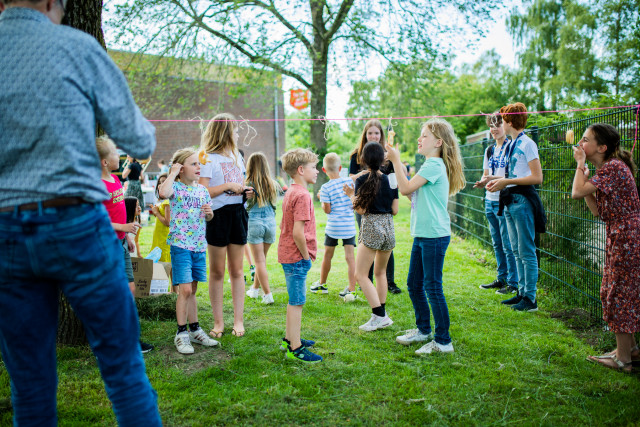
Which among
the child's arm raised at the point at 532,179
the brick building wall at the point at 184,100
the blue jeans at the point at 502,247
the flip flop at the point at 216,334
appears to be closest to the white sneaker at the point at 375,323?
the flip flop at the point at 216,334

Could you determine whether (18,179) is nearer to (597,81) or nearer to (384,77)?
(384,77)

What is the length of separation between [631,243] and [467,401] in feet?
5.37

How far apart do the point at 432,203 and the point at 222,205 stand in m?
1.76

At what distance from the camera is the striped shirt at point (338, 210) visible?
18.0ft

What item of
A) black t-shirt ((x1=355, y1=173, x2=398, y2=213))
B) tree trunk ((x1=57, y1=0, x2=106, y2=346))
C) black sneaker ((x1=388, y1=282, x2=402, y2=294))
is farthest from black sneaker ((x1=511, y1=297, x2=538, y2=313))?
tree trunk ((x1=57, y1=0, x2=106, y2=346))

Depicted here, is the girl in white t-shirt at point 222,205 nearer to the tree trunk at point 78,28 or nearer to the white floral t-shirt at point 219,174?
the white floral t-shirt at point 219,174

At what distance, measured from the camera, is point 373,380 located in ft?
10.8

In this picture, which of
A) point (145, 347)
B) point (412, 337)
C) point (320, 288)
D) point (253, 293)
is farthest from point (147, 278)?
point (412, 337)

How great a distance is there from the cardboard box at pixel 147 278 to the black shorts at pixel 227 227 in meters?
0.87

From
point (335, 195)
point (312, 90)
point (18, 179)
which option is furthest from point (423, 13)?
point (18, 179)

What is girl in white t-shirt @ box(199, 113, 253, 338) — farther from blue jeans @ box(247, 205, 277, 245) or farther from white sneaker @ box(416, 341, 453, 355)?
white sneaker @ box(416, 341, 453, 355)

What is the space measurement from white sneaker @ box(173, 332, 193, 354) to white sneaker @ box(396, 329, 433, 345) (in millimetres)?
1706

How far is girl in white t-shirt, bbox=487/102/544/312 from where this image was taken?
498cm

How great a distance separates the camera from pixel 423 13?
1539cm
